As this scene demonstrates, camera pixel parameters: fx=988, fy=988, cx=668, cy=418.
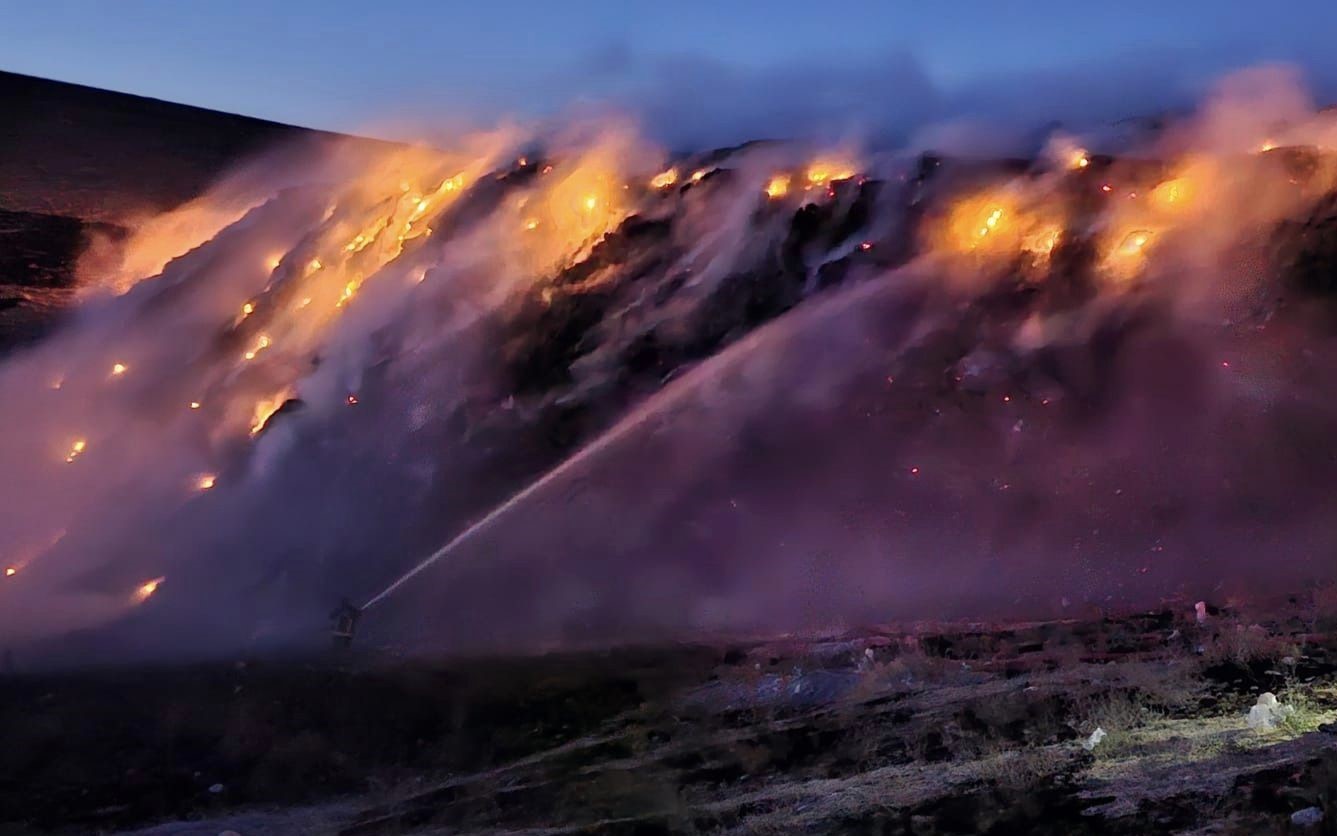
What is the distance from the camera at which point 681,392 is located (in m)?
8.00

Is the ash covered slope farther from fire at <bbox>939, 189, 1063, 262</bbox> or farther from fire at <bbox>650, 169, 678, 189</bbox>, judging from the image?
fire at <bbox>939, 189, 1063, 262</bbox>

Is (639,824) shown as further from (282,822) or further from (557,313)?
(557,313)

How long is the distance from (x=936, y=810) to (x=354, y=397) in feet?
16.8

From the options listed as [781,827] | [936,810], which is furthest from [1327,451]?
[781,827]

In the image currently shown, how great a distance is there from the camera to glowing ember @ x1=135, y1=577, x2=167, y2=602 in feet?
20.2

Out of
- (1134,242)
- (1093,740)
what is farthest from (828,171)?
(1093,740)

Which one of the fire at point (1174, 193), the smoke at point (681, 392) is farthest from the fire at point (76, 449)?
the fire at point (1174, 193)

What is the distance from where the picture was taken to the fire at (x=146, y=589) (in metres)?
6.16

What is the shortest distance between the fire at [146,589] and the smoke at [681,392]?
0.6 inches

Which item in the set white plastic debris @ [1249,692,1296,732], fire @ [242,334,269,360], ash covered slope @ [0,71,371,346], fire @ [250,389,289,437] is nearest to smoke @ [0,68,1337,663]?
fire @ [250,389,289,437]

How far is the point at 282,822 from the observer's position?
3.89 metres

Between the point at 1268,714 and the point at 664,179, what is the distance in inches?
217

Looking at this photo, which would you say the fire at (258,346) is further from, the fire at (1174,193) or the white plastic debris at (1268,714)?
the fire at (1174,193)

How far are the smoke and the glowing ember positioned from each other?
2 centimetres
